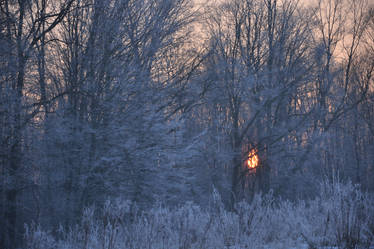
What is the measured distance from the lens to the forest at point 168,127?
5.86 m

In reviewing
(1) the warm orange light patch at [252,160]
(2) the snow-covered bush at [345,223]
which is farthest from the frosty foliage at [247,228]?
(1) the warm orange light patch at [252,160]

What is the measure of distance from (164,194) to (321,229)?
217 inches

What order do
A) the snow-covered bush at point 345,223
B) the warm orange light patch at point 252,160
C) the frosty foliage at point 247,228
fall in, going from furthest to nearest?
the warm orange light patch at point 252,160
the frosty foliage at point 247,228
the snow-covered bush at point 345,223

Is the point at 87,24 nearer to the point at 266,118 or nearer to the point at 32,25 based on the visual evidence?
the point at 32,25

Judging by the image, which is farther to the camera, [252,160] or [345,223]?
[252,160]

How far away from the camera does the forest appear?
5855 mm

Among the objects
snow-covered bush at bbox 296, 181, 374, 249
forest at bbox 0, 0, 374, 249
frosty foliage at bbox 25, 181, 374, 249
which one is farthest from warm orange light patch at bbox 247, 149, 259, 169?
snow-covered bush at bbox 296, 181, 374, 249

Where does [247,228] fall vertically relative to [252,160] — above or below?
below

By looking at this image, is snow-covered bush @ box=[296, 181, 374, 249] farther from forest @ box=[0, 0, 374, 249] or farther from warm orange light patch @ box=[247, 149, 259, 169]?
warm orange light patch @ box=[247, 149, 259, 169]

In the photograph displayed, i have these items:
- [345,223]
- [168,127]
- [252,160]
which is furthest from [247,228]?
[252,160]

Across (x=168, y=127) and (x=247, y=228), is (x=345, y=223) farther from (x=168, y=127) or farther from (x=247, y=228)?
(x=168, y=127)

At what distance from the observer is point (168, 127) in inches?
421

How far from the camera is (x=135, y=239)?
5.28m

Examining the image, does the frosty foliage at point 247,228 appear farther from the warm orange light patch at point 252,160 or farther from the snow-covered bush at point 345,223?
the warm orange light patch at point 252,160
